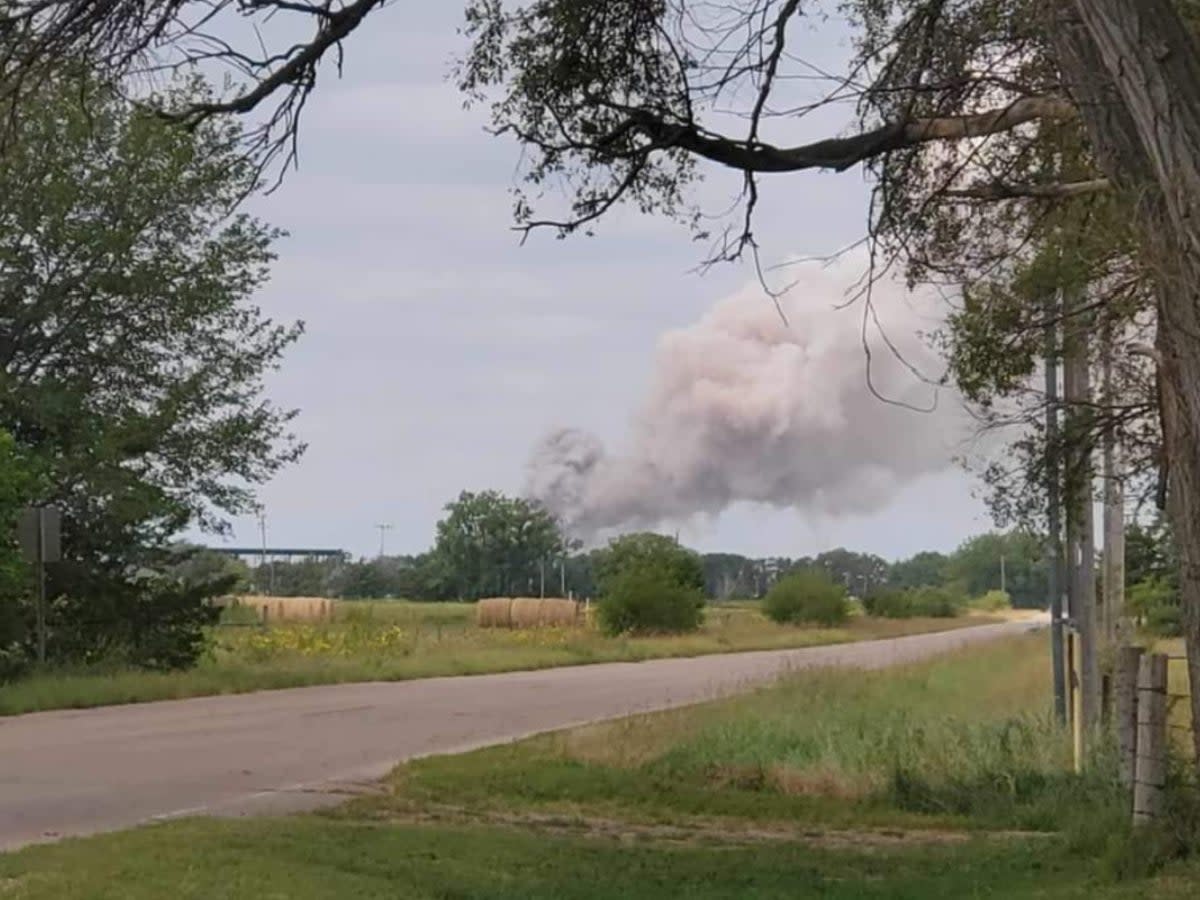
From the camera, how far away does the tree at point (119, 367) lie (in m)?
26.9

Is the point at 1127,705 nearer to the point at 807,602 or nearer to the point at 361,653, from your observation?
the point at 361,653

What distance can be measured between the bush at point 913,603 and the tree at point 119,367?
66.2 metres

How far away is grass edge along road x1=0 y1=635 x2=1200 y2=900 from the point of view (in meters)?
9.23

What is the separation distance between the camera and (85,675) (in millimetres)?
25938

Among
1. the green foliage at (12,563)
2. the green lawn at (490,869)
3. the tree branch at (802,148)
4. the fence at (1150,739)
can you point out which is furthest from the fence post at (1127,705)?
the green foliage at (12,563)

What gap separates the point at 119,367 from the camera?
93.6 ft

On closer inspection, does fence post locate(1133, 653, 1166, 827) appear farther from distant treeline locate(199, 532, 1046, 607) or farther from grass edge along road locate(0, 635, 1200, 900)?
distant treeline locate(199, 532, 1046, 607)

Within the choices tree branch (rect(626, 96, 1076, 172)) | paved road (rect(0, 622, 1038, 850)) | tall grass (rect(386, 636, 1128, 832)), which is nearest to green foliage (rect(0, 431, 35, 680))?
paved road (rect(0, 622, 1038, 850))

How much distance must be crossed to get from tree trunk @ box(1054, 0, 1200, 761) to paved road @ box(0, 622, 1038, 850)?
23.6 ft

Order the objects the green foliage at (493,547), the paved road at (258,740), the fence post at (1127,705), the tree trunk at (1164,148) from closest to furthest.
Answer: the tree trunk at (1164,148) < the fence post at (1127,705) < the paved road at (258,740) < the green foliage at (493,547)

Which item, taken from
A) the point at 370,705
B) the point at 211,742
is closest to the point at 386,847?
the point at 211,742

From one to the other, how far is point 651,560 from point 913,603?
36976mm

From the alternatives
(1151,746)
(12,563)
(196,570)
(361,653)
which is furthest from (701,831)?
(361,653)

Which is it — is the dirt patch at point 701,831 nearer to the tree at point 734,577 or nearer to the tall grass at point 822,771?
the tall grass at point 822,771
